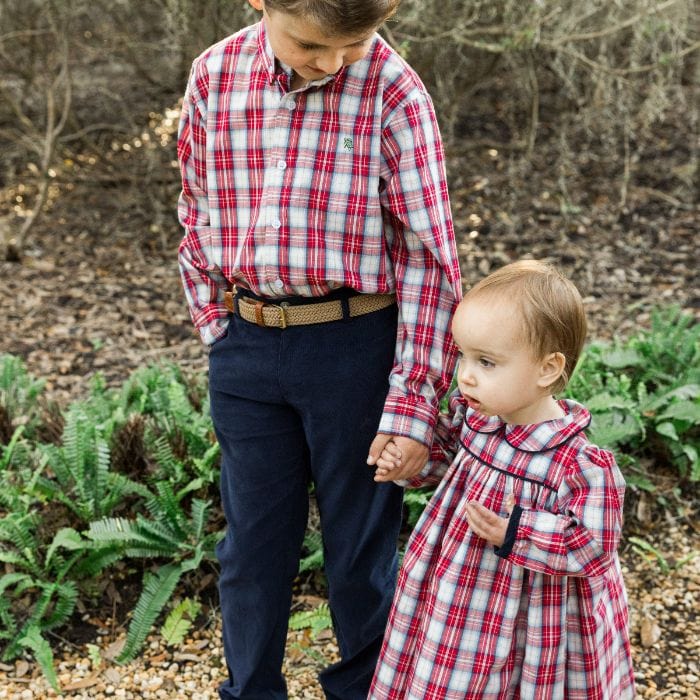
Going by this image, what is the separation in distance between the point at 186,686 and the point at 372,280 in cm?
161

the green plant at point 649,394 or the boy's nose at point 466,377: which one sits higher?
the boy's nose at point 466,377

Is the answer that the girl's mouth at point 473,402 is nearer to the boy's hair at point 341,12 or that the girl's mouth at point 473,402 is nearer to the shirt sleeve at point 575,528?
the shirt sleeve at point 575,528

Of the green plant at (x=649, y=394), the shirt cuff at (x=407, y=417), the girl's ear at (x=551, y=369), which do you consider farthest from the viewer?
the green plant at (x=649, y=394)

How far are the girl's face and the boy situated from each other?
0.51 feet

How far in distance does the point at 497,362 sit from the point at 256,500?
2.41 feet

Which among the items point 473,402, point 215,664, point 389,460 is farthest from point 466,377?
point 215,664

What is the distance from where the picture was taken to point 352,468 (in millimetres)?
2432

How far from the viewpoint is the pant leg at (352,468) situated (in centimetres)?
233

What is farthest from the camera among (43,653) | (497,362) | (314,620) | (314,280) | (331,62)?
(314,620)

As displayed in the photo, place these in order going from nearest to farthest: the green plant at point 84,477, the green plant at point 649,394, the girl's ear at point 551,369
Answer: the girl's ear at point 551,369
the green plant at point 84,477
the green plant at point 649,394

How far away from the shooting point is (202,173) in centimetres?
243

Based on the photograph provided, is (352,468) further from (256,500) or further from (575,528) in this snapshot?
(575,528)

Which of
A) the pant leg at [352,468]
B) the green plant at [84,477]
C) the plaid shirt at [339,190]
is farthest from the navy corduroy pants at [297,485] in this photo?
the green plant at [84,477]

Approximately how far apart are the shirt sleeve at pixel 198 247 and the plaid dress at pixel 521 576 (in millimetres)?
672
